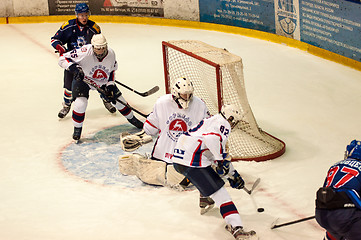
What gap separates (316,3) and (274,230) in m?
4.99

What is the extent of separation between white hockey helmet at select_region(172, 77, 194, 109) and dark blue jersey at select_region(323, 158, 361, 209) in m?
1.56

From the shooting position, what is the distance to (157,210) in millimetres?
4723

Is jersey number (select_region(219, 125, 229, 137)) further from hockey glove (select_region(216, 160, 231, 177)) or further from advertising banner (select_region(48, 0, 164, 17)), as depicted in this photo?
advertising banner (select_region(48, 0, 164, 17))

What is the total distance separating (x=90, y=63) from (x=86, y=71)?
3.6 inches

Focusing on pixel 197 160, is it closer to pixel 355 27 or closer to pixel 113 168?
pixel 113 168

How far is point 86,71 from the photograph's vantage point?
6.22m

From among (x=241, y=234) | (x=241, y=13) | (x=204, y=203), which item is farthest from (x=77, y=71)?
(x=241, y=13)

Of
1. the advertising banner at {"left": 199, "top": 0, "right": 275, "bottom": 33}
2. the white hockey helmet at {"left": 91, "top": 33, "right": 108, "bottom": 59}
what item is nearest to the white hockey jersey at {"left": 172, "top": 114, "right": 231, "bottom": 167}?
the white hockey helmet at {"left": 91, "top": 33, "right": 108, "bottom": 59}

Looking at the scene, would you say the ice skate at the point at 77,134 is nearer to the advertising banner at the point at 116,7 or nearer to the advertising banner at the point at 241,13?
the advertising banner at the point at 241,13

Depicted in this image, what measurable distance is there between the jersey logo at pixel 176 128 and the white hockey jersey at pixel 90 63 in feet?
4.82

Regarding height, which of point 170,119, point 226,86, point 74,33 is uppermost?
point 74,33

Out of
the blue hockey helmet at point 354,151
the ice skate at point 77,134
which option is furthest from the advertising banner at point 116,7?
the blue hockey helmet at point 354,151

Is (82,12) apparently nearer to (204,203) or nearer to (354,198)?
(204,203)

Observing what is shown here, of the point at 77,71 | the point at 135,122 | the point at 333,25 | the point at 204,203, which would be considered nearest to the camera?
the point at 204,203
